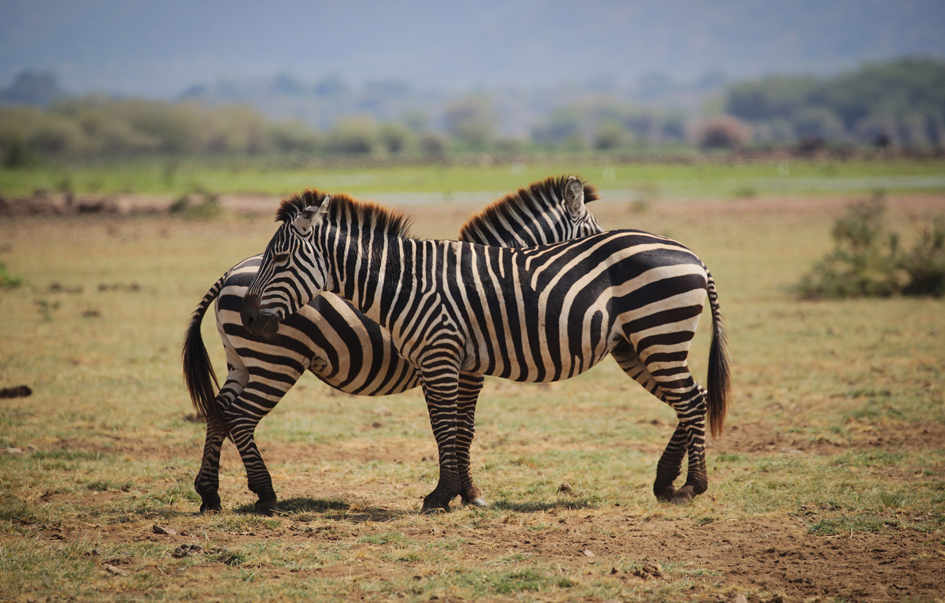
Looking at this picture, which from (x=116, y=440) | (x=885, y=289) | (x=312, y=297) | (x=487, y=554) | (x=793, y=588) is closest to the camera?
(x=793, y=588)

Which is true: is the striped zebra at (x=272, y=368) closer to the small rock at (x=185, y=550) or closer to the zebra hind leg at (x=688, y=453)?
the small rock at (x=185, y=550)

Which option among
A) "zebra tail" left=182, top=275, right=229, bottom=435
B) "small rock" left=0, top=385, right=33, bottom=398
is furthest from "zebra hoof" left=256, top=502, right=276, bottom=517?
"small rock" left=0, top=385, right=33, bottom=398

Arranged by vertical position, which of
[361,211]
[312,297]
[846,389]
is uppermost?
[361,211]

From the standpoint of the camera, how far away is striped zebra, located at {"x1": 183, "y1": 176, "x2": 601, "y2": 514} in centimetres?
596

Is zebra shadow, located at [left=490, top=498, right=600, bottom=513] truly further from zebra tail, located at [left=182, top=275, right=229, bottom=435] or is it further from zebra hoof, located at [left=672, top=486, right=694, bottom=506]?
zebra tail, located at [left=182, top=275, right=229, bottom=435]

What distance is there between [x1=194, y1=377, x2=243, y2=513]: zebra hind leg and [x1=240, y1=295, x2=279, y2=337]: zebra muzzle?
803mm

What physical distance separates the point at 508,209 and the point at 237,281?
91.3 inches

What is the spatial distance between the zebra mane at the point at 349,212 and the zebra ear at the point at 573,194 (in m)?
1.52

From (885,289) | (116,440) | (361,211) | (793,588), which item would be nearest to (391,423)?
(116,440)

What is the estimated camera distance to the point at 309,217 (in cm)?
578

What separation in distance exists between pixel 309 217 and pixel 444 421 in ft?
5.90

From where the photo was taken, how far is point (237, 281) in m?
Result: 6.04

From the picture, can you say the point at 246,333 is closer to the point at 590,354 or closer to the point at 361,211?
the point at 361,211

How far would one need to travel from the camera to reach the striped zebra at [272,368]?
5.96 metres
